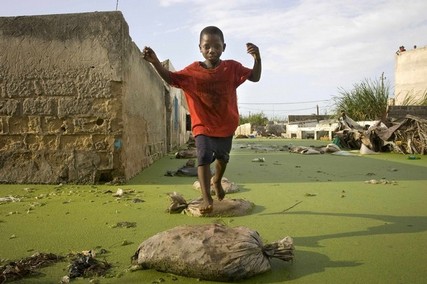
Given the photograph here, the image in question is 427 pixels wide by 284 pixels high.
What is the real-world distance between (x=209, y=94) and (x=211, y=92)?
22mm

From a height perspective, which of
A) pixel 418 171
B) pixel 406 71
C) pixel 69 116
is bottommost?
pixel 418 171

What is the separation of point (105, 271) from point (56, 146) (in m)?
3.31

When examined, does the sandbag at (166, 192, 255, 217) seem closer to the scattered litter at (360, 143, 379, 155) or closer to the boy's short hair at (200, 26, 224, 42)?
the boy's short hair at (200, 26, 224, 42)

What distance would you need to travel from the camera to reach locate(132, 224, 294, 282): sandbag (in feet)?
5.52

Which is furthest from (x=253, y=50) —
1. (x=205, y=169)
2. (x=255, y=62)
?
(x=205, y=169)

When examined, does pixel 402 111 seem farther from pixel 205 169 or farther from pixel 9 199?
pixel 9 199

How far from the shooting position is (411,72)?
24.2 m

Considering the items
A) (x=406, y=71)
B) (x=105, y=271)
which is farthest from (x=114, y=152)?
(x=406, y=71)

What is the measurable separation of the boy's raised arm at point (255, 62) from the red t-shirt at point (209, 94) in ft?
0.56

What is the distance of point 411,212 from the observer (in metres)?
2.95

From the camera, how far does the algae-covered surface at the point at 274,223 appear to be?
176 centimetres

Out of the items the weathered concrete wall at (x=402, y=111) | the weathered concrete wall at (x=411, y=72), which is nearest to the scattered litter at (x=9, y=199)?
the weathered concrete wall at (x=402, y=111)

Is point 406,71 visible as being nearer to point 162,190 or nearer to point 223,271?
point 162,190

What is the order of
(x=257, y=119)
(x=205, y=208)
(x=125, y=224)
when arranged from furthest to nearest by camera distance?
1. (x=257, y=119)
2. (x=205, y=208)
3. (x=125, y=224)
